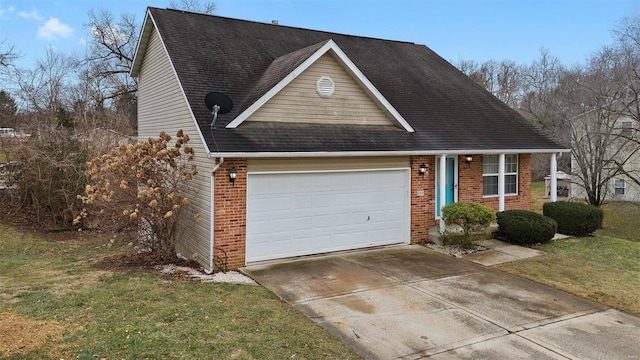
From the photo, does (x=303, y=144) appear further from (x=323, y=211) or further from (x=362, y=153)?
(x=323, y=211)

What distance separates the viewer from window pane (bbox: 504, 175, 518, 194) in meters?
14.3

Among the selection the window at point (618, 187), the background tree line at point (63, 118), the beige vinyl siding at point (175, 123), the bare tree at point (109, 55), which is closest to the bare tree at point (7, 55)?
the background tree line at point (63, 118)

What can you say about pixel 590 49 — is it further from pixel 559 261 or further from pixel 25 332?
pixel 25 332

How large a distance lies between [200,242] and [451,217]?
19.8 feet

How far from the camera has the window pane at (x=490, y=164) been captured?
13.8m

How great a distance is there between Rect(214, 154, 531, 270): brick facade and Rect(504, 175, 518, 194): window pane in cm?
13

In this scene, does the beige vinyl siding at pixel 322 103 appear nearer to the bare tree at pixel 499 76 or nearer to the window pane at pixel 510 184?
the window pane at pixel 510 184

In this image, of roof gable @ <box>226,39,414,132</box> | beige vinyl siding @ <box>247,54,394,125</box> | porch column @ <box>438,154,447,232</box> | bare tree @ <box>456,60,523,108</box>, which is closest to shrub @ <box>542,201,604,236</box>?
porch column @ <box>438,154,447,232</box>

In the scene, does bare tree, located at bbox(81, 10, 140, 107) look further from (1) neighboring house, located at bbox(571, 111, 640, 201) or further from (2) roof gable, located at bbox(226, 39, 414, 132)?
(1) neighboring house, located at bbox(571, 111, 640, 201)

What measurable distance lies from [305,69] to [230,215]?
148 inches

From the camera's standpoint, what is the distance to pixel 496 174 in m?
14.1

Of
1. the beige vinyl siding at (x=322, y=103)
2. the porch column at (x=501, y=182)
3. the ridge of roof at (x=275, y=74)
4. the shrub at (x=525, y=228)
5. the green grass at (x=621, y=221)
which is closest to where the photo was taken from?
the ridge of roof at (x=275, y=74)

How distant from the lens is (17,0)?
18.2 metres

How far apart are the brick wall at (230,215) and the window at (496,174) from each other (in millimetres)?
7720
